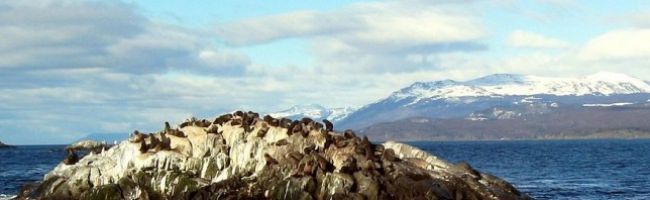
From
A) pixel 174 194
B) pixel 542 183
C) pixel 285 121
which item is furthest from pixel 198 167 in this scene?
pixel 542 183

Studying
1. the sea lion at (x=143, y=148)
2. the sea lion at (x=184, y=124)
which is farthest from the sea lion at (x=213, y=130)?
the sea lion at (x=143, y=148)

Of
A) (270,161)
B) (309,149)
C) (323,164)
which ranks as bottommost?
(323,164)

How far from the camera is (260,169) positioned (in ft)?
142

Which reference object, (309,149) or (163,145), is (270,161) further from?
(163,145)

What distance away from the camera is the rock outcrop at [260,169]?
133ft

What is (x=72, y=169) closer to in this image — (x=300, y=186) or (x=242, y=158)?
(x=242, y=158)

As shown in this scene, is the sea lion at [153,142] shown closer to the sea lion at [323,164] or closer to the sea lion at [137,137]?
the sea lion at [137,137]

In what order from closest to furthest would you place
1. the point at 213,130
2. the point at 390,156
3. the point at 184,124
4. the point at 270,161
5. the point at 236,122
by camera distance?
the point at 270,161, the point at 390,156, the point at 213,130, the point at 236,122, the point at 184,124

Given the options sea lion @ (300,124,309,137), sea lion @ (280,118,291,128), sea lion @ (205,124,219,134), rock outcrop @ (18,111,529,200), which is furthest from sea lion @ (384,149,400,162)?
sea lion @ (205,124,219,134)

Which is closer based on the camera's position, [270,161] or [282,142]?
[270,161]

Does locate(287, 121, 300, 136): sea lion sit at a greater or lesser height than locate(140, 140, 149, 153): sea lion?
greater

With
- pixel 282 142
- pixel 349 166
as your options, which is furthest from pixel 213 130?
pixel 349 166

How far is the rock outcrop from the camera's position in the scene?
40438 mm

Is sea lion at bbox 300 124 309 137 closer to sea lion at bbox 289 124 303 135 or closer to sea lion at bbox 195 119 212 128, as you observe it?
sea lion at bbox 289 124 303 135
